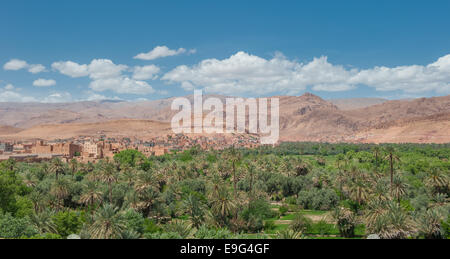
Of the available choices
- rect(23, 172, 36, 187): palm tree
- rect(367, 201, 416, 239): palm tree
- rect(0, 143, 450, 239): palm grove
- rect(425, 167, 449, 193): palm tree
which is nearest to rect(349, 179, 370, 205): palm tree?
rect(0, 143, 450, 239): palm grove

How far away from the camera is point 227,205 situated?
35.2 m

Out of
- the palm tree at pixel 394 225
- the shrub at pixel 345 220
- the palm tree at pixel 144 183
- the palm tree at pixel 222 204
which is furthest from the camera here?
the palm tree at pixel 144 183

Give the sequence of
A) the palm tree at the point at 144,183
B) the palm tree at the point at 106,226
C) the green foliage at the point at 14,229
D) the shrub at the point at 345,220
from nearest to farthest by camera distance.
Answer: the palm tree at the point at 106,226, the green foliage at the point at 14,229, the shrub at the point at 345,220, the palm tree at the point at 144,183

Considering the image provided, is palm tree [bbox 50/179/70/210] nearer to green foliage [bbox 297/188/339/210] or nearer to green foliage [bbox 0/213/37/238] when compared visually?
green foliage [bbox 0/213/37/238]

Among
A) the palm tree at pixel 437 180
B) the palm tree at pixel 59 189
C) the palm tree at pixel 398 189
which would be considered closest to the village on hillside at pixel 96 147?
the palm tree at pixel 59 189

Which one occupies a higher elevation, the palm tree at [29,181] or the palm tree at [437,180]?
the palm tree at [437,180]

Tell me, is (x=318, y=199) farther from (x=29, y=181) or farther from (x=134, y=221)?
(x=29, y=181)

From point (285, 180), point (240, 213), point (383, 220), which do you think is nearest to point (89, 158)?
point (285, 180)

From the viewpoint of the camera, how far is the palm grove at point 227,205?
92.1ft

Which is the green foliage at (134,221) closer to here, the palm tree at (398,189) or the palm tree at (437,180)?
the palm tree at (398,189)

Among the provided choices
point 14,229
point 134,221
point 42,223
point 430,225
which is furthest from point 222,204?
point 430,225
